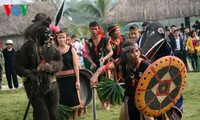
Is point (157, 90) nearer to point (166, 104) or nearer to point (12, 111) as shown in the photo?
point (166, 104)

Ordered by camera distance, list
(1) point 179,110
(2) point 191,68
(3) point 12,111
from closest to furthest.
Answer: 1. (1) point 179,110
2. (3) point 12,111
3. (2) point 191,68

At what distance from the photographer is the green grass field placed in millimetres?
10633

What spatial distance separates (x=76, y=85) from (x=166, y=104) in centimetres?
282

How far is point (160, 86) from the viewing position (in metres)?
6.89

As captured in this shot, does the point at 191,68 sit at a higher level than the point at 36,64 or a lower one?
lower

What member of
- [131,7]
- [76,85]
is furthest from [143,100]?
[131,7]

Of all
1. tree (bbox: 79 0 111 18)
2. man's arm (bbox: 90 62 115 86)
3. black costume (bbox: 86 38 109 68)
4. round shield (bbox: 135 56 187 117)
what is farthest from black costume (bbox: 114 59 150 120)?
tree (bbox: 79 0 111 18)

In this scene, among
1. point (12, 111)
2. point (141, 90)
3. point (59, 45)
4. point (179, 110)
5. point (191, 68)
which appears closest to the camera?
point (141, 90)

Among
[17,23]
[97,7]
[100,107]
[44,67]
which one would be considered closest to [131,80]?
[44,67]

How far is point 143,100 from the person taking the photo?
6.72 m

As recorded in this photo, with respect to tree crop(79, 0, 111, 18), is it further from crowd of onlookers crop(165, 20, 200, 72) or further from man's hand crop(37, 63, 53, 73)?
man's hand crop(37, 63, 53, 73)

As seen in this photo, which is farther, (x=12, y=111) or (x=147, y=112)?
(x=12, y=111)

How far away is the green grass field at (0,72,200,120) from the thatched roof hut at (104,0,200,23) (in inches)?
698

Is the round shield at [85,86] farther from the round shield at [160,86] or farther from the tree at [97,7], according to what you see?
the tree at [97,7]
